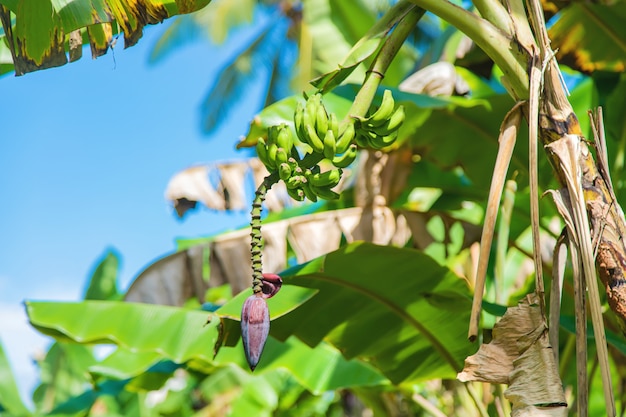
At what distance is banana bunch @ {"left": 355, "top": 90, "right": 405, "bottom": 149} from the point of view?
101cm

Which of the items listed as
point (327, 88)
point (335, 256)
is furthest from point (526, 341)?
point (335, 256)

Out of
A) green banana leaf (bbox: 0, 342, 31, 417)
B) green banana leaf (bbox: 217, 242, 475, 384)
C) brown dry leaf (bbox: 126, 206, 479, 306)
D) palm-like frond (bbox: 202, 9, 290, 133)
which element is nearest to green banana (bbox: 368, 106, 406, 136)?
green banana leaf (bbox: 217, 242, 475, 384)

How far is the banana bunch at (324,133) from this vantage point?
36.4 inches

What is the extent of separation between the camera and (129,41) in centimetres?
107

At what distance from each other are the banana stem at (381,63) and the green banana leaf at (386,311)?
2.06 ft

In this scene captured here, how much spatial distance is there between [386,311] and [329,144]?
2.95ft

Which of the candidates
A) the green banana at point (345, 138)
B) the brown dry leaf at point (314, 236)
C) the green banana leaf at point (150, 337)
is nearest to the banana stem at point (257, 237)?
the green banana at point (345, 138)

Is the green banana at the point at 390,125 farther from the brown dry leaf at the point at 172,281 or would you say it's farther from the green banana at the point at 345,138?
the brown dry leaf at the point at 172,281

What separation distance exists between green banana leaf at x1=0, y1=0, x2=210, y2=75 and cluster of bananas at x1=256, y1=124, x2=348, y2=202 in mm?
272

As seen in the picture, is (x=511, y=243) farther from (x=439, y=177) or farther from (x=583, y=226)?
(x=583, y=226)

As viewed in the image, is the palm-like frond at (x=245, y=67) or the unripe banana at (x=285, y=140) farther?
the palm-like frond at (x=245, y=67)

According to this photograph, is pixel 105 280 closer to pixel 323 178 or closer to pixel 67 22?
pixel 67 22

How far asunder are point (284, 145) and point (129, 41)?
33 centimetres

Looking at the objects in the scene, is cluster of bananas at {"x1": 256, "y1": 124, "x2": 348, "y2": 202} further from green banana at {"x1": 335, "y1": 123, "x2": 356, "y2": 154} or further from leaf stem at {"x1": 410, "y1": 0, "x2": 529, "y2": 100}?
leaf stem at {"x1": 410, "y1": 0, "x2": 529, "y2": 100}
